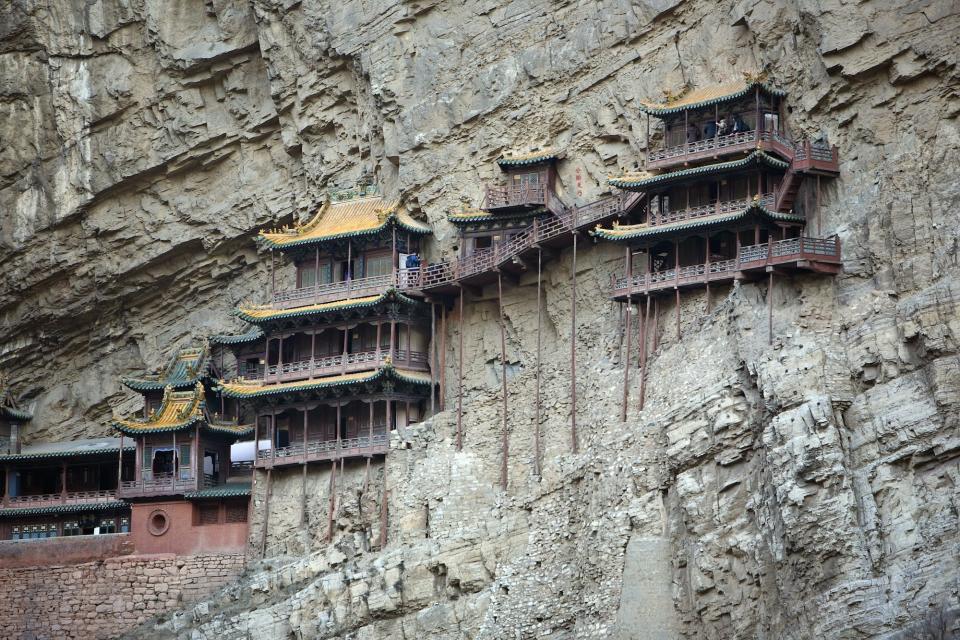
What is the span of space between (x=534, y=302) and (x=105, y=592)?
53.5 feet

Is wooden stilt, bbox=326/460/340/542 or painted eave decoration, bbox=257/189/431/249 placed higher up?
painted eave decoration, bbox=257/189/431/249

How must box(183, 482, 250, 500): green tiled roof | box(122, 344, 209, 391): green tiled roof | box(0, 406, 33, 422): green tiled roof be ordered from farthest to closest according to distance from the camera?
box(0, 406, 33, 422): green tiled roof, box(122, 344, 209, 391): green tiled roof, box(183, 482, 250, 500): green tiled roof

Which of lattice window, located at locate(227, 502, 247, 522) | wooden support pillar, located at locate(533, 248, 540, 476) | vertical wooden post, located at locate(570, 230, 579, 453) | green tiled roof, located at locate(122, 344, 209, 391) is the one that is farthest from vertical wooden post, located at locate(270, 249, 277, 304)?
vertical wooden post, located at locate(570, 230, 579, 453)

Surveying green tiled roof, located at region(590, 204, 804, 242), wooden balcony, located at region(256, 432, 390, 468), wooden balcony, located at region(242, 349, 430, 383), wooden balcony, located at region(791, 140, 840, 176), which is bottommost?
wooden balcony, located at region(256, 432, 390, 468)

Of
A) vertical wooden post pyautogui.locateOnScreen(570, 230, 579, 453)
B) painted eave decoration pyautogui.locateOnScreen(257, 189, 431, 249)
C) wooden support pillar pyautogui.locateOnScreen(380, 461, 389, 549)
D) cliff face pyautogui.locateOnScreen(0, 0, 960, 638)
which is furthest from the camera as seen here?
painted eave decoration pyautogui.locateOnScreen(257, 189, 431, 249)

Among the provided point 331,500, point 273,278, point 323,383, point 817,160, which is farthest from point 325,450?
point 817,160

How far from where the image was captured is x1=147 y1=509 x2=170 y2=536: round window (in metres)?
61.5

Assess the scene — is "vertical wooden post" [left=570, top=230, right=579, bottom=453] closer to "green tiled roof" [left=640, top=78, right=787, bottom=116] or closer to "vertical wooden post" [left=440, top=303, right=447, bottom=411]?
"green tiled roof" [left=640, top=78, right=787, bottom=116]

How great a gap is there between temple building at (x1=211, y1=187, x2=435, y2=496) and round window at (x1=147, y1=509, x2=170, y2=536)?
3.70 meters

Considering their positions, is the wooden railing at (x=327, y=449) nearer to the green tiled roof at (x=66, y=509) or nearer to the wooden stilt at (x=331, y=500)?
the wooden stilt at (x=331, y=500)

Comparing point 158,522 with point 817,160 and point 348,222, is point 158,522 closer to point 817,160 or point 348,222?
point 348,222

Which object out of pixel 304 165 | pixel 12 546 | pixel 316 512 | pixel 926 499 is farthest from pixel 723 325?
pixel 12 546

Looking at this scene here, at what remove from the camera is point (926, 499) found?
4384 cm

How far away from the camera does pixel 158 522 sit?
203 ft
